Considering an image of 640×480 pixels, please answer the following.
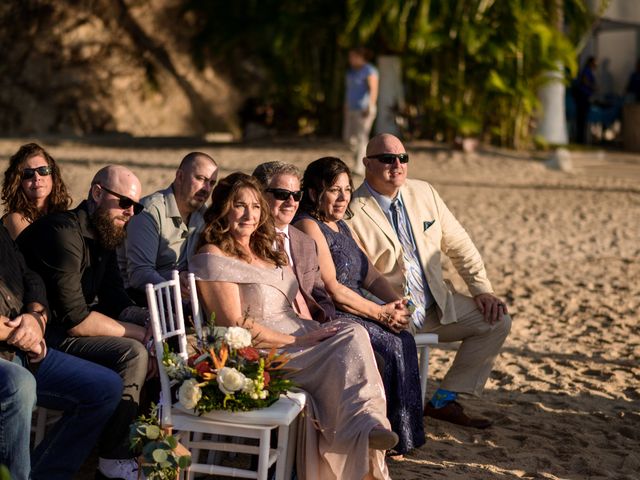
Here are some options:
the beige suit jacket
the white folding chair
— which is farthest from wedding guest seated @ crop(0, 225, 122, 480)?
the beige suit jacket

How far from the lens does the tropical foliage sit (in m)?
17.0

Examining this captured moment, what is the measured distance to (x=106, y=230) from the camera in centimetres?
465

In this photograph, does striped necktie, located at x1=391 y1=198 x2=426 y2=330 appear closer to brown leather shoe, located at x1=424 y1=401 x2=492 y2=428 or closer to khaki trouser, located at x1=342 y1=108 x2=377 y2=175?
brown leather shoe, located at x1=424 y1=401 x2=492 y2=428

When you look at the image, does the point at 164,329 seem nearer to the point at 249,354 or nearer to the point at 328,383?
the point at 249,354

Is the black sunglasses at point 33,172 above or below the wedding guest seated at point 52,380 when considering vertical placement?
above

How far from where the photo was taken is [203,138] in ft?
65.5

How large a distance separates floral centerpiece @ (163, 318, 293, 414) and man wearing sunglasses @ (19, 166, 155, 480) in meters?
0.36

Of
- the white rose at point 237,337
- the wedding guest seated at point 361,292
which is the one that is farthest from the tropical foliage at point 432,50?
the white rose at point 237,337

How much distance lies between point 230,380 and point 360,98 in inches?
430

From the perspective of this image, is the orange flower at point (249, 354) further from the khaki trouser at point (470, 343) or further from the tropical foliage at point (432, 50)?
the tropical foliage at point (432, 50)

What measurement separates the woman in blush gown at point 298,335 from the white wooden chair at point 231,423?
143mm

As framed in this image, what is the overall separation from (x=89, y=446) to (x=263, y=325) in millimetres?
898

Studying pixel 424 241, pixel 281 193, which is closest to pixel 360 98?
pixel 424 241

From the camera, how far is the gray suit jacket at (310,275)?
501cm
